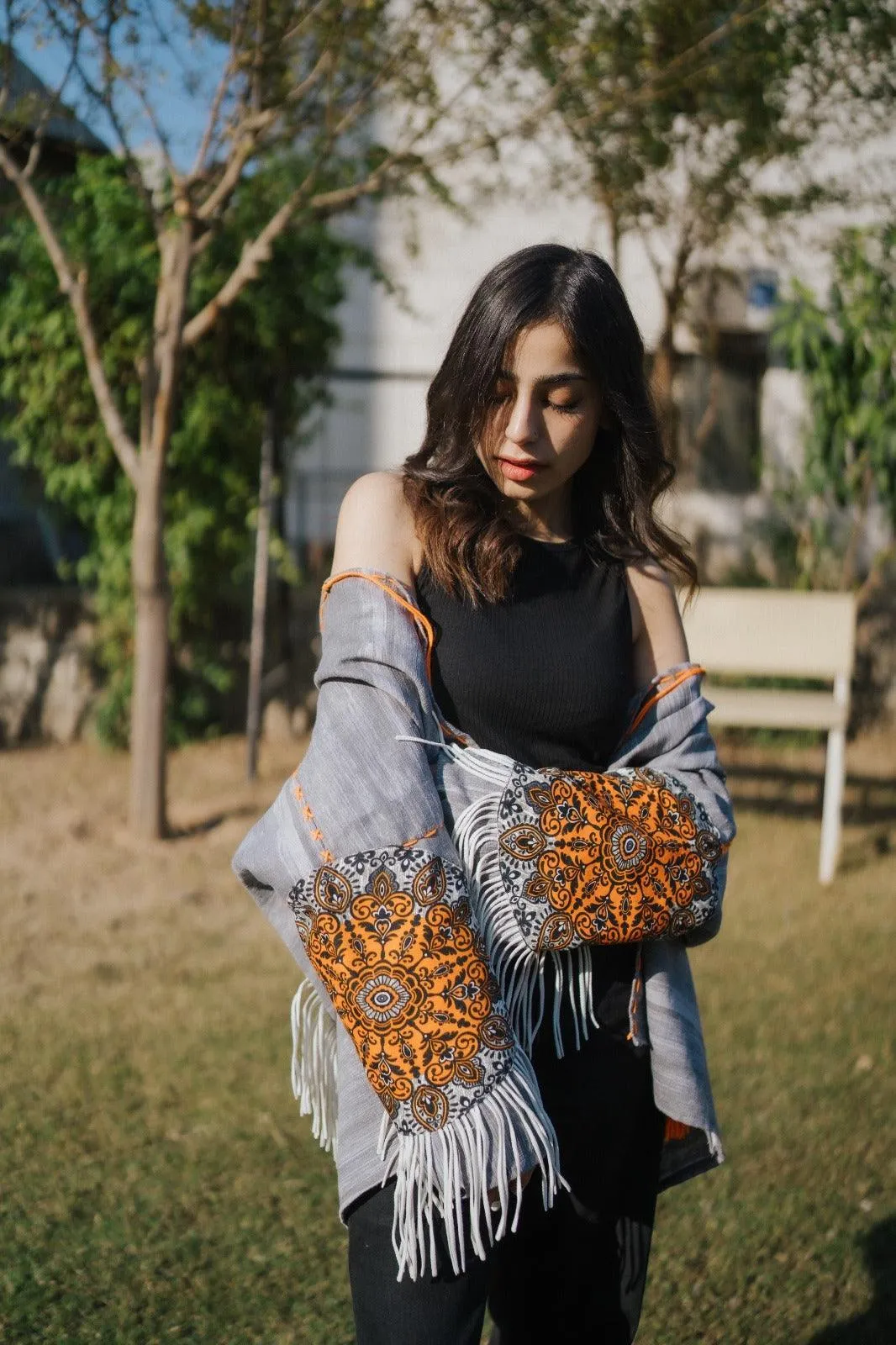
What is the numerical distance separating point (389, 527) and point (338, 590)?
11 centimetres

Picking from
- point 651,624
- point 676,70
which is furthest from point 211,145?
point 651,624

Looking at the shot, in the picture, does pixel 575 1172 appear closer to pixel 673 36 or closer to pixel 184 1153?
pixel 184 1153

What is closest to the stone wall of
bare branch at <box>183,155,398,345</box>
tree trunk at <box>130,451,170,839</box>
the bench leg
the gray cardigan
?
tree trunk at <box>130,451,170,839</box>

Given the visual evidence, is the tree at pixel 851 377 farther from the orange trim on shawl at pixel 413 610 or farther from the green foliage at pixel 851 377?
the orange trim on shawl at pixel 413 610

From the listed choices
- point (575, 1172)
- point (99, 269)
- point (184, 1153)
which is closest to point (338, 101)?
point (99, 269)

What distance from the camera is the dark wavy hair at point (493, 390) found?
1.72 metres

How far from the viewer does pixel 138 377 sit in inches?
276

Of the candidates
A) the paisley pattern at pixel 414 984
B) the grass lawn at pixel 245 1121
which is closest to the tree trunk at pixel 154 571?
the grass lawn at pixel 245 1121

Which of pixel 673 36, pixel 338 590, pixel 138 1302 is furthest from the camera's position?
pixel 673 36

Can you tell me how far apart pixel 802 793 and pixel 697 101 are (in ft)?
13.1

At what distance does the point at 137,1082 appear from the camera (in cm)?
395

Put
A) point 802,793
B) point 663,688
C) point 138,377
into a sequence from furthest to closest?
1. point 802,793
2. point 138,377
3. point 663,688

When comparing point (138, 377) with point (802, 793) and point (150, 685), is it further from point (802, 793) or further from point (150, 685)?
point (802, 793)

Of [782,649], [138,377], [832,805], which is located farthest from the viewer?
[138,377]
